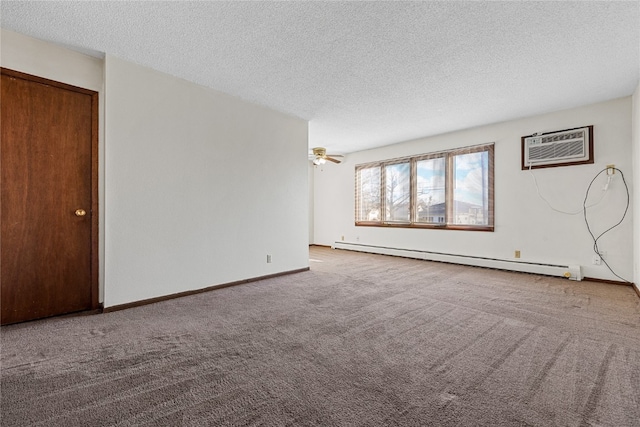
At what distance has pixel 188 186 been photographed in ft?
11.1

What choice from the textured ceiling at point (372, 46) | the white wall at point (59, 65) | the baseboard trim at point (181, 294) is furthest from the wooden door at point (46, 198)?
the textured ceiling at point (372, 46)

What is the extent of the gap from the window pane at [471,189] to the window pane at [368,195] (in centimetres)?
183

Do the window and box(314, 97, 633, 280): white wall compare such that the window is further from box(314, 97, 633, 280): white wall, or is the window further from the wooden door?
the wooden door

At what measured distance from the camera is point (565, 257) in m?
4.25

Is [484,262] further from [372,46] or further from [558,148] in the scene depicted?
[372,46]

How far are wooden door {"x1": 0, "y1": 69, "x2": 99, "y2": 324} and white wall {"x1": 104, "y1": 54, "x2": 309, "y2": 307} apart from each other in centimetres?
26

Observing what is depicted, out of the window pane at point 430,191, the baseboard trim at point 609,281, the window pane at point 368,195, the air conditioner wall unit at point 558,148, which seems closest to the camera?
the baseboard trim at point 609,281

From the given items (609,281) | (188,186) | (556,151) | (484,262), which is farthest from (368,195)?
(188,186)

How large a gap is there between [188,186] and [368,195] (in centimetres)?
459

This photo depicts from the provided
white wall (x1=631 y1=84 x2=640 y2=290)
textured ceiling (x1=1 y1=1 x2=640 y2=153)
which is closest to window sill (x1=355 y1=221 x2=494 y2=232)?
white wall (x1=631 y1=84 x2=640 y2=290)

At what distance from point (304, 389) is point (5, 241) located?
283 cm

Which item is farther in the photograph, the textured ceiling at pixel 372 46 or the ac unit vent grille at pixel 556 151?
the ac unit vent grille at pixel 556 151

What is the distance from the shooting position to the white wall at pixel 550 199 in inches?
152

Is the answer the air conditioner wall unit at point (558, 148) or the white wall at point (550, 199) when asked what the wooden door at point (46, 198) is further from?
the air conditioner wall unit at point (558, 148)
